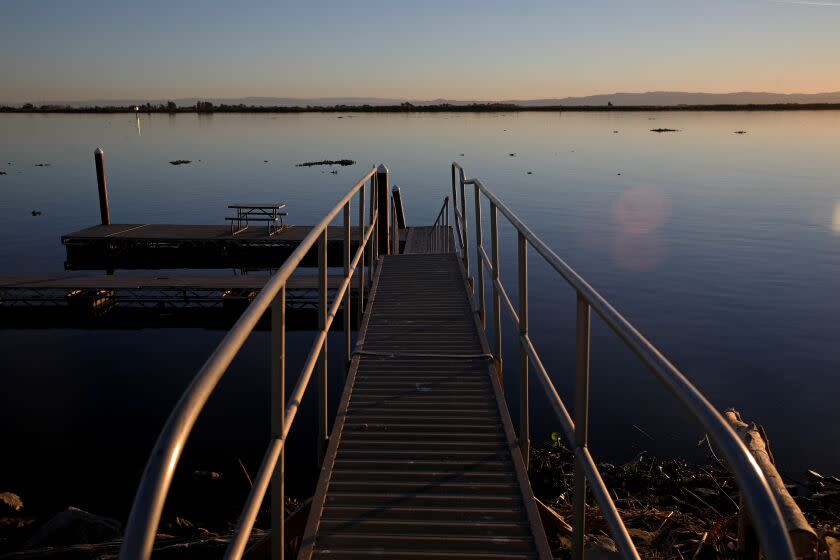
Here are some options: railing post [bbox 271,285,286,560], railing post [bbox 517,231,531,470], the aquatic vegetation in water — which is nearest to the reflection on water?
railing post [bbox 517,231,531,470]

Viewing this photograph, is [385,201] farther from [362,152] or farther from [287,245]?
[362,152]

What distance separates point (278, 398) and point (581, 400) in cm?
111

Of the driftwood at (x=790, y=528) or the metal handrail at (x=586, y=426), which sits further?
the driftwood at (x=790, y=528)

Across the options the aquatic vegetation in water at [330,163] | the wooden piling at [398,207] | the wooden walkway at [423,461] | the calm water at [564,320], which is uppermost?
the aquatic vegetation in water at [330,163]

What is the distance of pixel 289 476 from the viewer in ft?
30.8

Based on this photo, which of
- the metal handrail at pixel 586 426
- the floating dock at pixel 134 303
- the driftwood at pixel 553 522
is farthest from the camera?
the floating dock at pixel 134 303

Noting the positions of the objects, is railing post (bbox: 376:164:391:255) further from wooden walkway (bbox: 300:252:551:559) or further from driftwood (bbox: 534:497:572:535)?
driftwood (bbox: 534:497:572:535)

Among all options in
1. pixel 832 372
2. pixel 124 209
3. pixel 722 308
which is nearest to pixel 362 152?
pixel 124 209

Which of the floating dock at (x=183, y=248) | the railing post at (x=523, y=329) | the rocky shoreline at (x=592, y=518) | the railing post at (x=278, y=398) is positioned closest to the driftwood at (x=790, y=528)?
the rocky shoreline at (x=592, y=518)

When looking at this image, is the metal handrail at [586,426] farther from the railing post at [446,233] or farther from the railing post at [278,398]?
the railing post at [446,233]

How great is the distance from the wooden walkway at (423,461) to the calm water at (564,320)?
13.9 ft

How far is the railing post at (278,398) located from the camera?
2.48 metres

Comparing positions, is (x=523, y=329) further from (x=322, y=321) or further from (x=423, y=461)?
(x=322, y=321)

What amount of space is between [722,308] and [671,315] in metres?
1.65
